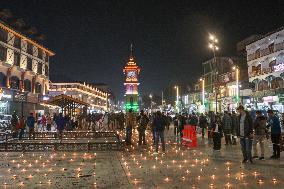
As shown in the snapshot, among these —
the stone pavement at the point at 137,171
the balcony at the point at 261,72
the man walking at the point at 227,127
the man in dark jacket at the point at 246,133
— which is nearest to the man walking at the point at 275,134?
the stone pavement at the point at 137,171

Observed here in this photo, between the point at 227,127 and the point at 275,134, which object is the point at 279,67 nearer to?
the point at 227,127

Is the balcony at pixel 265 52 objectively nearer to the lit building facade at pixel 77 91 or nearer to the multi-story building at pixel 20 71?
the multi-story building at pixel 20 71

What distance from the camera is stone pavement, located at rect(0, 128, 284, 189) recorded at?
8.59 m

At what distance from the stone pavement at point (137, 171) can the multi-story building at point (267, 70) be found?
31.6 m

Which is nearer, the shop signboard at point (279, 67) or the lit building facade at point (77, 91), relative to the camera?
the shop signboard at point (279, 67)

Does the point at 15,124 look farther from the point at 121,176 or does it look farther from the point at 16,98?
the point at 16,98

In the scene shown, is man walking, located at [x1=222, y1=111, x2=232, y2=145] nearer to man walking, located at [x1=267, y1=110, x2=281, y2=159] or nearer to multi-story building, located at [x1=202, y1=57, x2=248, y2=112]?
man walking, located at [x1=267, y1=110, x2=281, y2=159]

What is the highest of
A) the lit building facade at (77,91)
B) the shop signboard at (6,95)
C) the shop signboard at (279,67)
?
the lit building facade at (77,91)

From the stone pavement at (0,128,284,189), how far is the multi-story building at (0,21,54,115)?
25.9 metres

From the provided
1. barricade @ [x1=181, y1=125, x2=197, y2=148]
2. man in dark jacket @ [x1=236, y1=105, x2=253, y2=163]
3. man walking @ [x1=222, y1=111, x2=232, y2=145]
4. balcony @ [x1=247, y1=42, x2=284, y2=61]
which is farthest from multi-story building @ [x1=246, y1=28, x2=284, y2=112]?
man in dark jacket @ [x1=236, y1=105, x2=253, y2=163]

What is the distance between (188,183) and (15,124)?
718 inches

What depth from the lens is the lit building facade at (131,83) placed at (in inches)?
3612

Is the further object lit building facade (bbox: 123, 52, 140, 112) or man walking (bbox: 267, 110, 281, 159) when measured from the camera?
lit building facade (bbox: 123, 52, 140, 112)

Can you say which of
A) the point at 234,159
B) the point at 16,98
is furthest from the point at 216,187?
the point at 16,98
